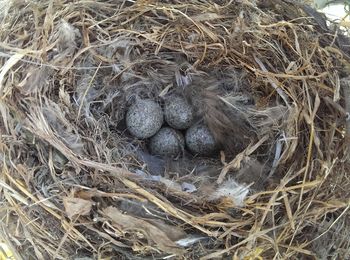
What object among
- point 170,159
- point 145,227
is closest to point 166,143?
point 170,159

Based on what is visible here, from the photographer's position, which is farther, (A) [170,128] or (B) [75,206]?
(A) [170,128]

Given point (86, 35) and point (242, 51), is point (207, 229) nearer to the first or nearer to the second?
point (242, 51)

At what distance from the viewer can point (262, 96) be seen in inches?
64.1

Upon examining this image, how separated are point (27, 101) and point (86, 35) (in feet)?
0.81

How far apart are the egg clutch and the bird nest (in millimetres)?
61

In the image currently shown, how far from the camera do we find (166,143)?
1.76 metres

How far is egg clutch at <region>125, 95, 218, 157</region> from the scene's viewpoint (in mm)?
1728

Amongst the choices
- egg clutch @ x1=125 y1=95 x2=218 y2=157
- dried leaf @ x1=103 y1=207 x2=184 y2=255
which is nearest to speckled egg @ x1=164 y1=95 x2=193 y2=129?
egg clutch @ x1=125 y1=95 x2=218 y2=157

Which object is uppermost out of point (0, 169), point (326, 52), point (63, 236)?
point (326, 52)

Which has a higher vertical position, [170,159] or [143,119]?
[143,119]

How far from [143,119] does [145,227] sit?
17.1 inches

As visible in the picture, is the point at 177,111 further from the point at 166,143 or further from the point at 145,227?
the point at 145,227

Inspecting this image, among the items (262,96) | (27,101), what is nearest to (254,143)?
(262,96)

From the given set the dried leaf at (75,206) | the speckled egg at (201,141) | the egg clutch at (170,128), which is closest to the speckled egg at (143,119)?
the egg clutch at (170,128)
